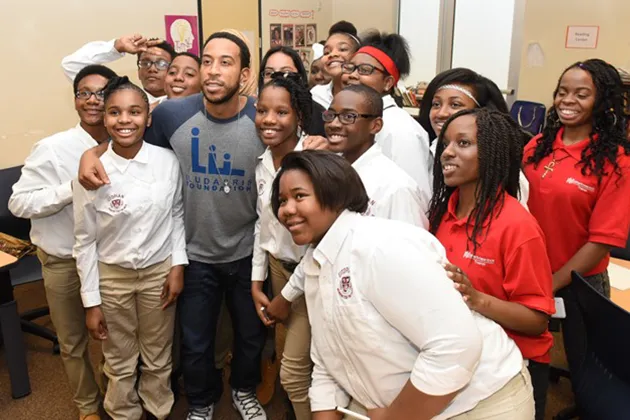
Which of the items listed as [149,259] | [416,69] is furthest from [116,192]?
[416,69]

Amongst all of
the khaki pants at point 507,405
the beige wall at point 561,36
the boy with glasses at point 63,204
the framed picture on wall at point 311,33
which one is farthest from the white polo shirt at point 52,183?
the beige wall at point 561,36

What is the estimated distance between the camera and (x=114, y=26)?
4.34 m

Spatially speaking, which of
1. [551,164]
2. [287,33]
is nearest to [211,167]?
[551,164]

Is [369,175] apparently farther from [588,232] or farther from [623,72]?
[623,72]

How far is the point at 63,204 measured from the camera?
2225mm

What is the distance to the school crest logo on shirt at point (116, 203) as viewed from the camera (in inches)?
82.1

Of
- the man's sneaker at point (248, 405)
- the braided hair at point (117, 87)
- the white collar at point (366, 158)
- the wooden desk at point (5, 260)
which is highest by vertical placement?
the braided hair at point (117, 87)

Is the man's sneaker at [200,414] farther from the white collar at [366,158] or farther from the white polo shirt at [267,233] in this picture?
the white collar at [366,158]

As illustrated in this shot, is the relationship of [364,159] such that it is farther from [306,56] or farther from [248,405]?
[306,56]

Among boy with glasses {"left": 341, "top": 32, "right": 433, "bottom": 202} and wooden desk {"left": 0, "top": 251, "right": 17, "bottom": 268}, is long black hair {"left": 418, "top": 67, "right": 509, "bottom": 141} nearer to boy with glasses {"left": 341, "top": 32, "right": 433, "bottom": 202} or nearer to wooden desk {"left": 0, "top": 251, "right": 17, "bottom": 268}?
boy with glasses {"left": 341, "top": 32, "right": 433, "bottom": 202}

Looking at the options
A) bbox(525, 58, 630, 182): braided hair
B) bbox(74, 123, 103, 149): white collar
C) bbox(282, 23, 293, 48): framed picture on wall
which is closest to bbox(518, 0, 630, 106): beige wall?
bbox(282, 23, 293, 48): framed picture on wall

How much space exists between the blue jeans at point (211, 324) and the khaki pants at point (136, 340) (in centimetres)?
8

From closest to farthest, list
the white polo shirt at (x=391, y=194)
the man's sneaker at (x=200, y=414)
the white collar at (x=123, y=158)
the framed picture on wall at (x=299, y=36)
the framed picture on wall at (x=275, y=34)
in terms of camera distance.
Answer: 1. the white polo shirt at (x=391, y=194)
2. the white collar at (x=123, y=158)
3. the man's sneaker at (x=200, y=414)
4. the framed picture on wall at (x=275, y=34)
5. the framed picture on wall at (x=299, y=36)

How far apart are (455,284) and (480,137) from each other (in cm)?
50
